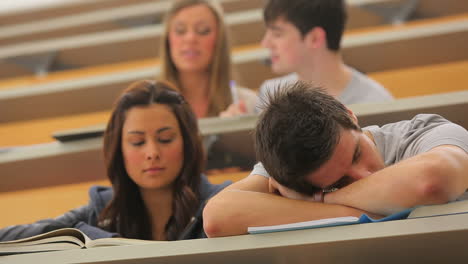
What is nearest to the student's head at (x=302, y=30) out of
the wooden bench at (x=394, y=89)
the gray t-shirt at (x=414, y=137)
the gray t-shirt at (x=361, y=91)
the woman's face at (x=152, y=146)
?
the gray t-shirt at (x=361, y=91)

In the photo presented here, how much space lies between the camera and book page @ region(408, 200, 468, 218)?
0.85 meters

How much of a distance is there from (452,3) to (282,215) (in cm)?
182

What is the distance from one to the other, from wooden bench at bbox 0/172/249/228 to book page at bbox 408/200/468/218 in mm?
850

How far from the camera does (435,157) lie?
0.90 meters

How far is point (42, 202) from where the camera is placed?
181 centimetres

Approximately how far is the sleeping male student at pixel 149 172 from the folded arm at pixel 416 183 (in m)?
0.46

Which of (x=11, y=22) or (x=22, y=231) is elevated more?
(x=11, y=22)

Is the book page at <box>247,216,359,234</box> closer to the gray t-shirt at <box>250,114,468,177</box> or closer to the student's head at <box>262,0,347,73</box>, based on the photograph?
the gray t-shirt at <box>250,114,468,177</box>

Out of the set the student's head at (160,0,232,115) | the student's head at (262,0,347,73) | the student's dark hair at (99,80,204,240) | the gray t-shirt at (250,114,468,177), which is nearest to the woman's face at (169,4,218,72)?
the student's head at (160,0,232,115)

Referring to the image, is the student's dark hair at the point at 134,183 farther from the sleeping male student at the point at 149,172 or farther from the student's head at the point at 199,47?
the student's head at the point at 199,47

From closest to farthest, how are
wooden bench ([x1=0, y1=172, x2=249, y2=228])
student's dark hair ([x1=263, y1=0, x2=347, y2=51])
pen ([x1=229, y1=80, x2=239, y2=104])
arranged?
wooden bench ([x1=0, y1=172, x2=249, y2=228]), student's dark hair ([x1=263, y1=0, x2=347, y2=51]), pen ([x1=229, y1=80, x2=239, y2=104])

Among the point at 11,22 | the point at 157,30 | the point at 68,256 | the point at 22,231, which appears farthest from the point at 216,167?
the point at 11,22

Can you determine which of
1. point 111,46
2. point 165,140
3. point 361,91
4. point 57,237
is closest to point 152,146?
point 165,140

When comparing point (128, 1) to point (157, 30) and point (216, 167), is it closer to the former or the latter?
point (157, 30)
